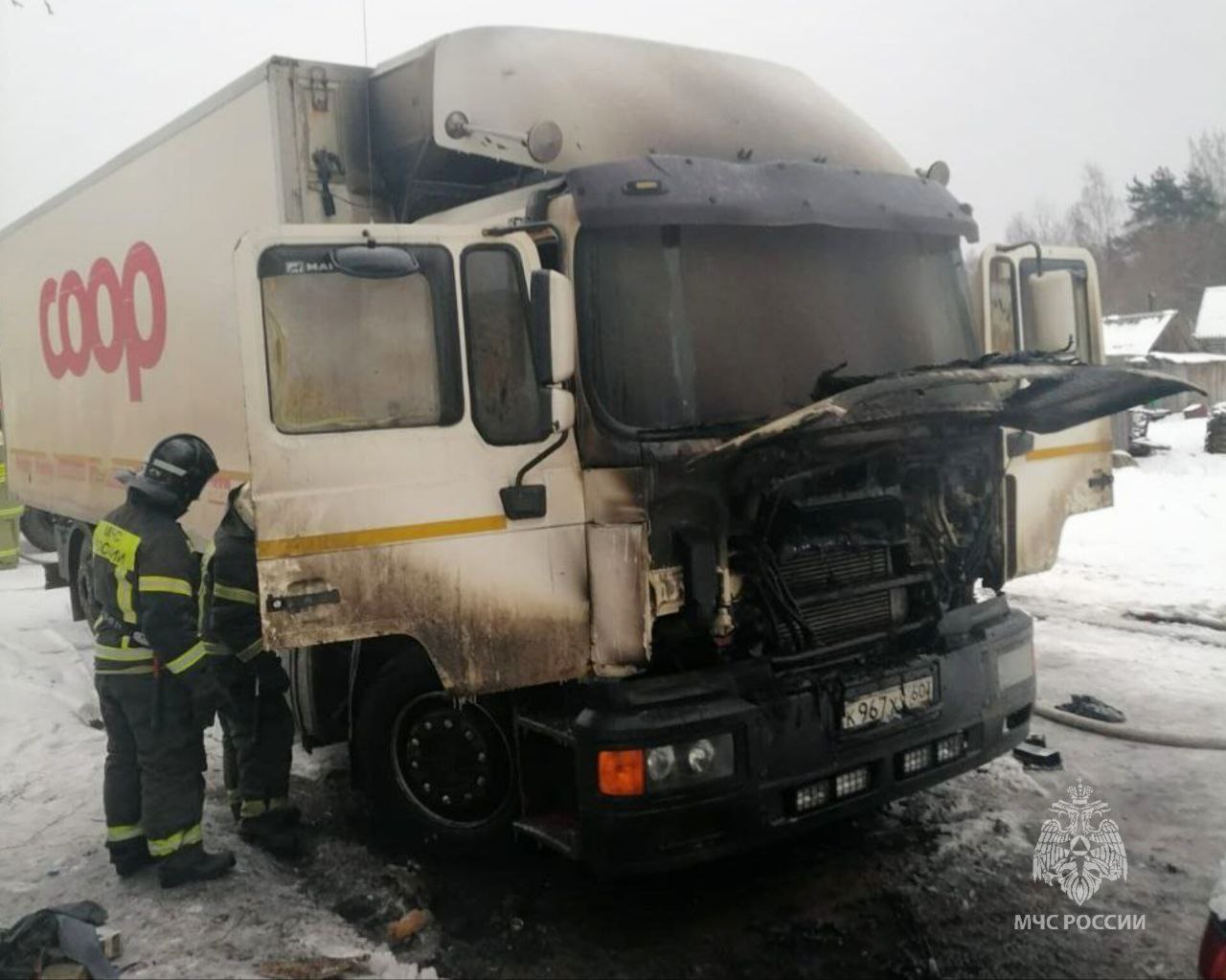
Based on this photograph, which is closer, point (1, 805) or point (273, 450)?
point (273, 450)

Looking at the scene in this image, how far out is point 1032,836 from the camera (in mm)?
4301

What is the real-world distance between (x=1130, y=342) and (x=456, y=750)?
38.1m

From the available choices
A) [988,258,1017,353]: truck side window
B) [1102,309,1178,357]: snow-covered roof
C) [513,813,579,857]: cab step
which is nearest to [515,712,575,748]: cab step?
[513,813,579,857]: cab step

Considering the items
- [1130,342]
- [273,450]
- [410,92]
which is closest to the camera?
[273,450]

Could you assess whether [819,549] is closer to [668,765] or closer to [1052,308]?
[668,765]

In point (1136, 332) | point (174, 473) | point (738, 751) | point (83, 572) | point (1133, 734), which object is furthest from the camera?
point (1136, 332)

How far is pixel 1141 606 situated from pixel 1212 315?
41.8 m

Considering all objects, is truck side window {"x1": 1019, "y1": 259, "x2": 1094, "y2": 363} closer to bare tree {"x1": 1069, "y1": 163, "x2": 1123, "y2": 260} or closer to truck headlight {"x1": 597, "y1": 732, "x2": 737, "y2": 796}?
truck headlight {"x1": 597, "y1": 732, "x2": 737, "y2": 796}

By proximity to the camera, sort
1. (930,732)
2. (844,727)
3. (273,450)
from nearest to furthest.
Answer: (273,450) < (844,727) < (930,732)

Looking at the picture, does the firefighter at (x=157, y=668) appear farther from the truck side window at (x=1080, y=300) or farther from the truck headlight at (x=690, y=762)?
the truck side window at (x=1080, y=300)

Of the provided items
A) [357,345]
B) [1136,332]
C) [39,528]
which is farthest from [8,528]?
[1136,332]

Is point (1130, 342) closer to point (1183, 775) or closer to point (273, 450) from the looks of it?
point (1183, 775)

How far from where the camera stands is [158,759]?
4055 millimetres

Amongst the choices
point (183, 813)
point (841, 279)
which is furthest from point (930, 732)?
point (183, 813)
